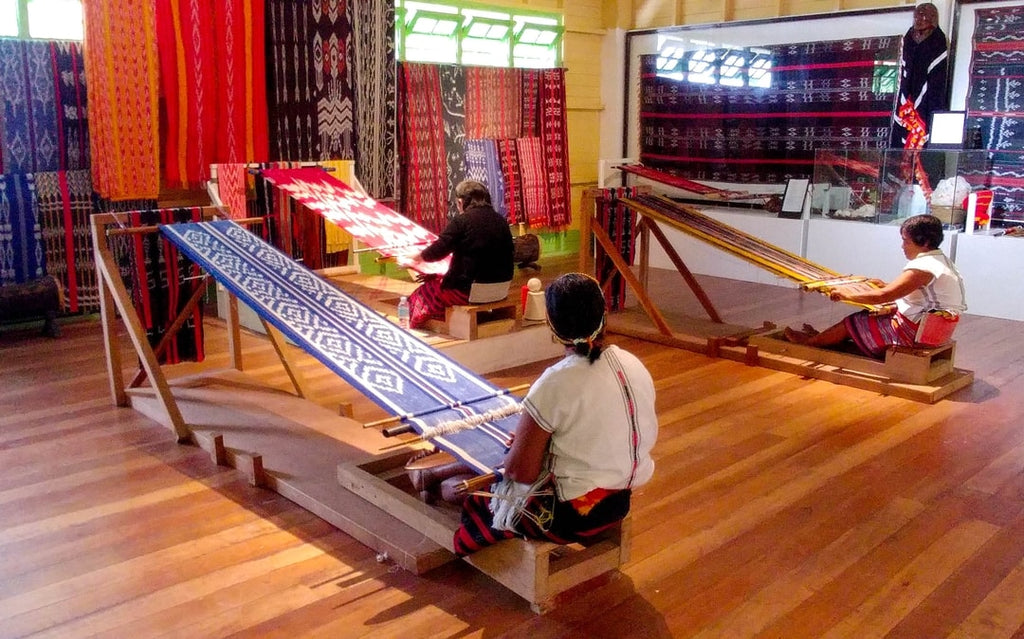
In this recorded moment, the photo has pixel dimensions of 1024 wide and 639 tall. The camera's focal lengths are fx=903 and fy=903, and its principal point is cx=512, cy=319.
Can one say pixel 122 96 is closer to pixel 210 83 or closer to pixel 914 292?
pixel 210 83

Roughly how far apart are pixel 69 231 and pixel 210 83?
143 centimetres

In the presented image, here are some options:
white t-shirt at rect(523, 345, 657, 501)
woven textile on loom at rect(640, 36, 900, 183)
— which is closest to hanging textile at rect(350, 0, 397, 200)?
woven textile on loom at rect(640, 36, 900, 183)

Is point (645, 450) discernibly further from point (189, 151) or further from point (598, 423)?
point (189, 151)

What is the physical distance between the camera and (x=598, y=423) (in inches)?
92.7

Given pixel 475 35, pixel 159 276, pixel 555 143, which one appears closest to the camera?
pixel 159 276

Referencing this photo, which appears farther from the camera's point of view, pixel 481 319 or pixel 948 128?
pixel 948 128

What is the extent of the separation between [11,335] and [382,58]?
3.46 meters

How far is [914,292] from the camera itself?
185 inches

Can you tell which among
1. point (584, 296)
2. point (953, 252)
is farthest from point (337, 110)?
point (584, 296)

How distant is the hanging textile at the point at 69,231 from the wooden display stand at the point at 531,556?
13.5 ft

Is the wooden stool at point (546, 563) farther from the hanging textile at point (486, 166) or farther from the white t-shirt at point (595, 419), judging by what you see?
the hanging textile at point (486, 166)

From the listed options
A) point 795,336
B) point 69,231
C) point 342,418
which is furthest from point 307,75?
point 795,336

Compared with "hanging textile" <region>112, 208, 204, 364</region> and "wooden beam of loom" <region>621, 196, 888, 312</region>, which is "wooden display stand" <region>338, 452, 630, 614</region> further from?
"wooden beam of loom" <region>621, 196, 888, 312</region>

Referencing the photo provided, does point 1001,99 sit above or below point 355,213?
above
